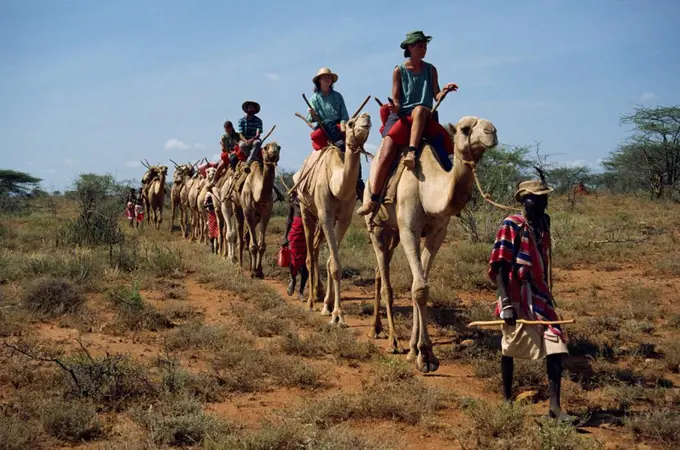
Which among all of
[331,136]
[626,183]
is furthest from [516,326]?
[626,183]

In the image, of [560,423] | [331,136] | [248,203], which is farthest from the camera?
[248,203]

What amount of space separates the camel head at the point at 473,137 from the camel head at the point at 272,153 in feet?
21.1

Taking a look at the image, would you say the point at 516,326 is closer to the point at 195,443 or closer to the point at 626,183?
the point at 195,443

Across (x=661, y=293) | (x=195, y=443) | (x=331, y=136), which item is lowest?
(x=195, y=443)

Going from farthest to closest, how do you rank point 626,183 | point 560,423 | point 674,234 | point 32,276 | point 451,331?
point 626,183, point 674,234, point 32,276, point 451,331, point 560,423

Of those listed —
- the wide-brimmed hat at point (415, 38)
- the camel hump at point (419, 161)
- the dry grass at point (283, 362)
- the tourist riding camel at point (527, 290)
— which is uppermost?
the wide-brimmed hat at point (415, 38)

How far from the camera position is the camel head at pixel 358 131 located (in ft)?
25.1

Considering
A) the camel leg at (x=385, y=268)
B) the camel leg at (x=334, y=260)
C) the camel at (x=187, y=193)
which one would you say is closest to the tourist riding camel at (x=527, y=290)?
the camel leg at (x=385, y=268)

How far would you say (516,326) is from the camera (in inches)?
197

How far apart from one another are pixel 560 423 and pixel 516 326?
851mm

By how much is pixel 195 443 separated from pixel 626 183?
124 feet

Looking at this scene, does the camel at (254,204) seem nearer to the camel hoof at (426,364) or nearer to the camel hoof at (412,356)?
the camel hoof at (412,356)

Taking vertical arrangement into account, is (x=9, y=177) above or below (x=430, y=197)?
above

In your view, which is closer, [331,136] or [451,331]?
[451,331]
